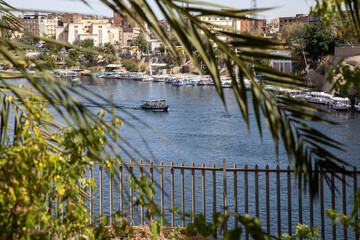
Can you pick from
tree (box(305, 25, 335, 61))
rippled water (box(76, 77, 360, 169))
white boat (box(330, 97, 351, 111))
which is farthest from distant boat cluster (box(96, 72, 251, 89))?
white boat (box(330, 97, 351, 111))

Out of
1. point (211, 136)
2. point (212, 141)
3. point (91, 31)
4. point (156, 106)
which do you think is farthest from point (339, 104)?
point (91, 31)

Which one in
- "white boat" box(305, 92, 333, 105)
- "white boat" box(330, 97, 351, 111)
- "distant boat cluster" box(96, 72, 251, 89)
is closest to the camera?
"white boat" box(330, 97, 351, 111)

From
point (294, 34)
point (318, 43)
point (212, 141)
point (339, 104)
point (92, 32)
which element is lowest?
point (212, 141)

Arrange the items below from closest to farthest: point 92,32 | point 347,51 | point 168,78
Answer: point 347,51 → point 168,78 → point 92,32

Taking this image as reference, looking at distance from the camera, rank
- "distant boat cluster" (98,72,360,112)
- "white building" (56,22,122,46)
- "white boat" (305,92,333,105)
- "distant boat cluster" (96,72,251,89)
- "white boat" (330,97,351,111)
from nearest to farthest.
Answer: "white boat" (330,97,351,111), "distant boat cluster" (98,72,360,112), "white boat" (305,92,333,105), "distant boat cluster" (96,72,251,89), "white building" (56,22,122,46)

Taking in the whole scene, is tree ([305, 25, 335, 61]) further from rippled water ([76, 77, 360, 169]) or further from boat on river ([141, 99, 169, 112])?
boat on river ([141, 99, 169, 112])

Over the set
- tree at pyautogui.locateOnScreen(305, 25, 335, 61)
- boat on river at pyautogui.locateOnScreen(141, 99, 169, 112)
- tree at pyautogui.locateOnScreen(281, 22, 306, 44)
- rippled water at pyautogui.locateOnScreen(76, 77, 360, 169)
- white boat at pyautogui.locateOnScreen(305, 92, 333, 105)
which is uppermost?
tree at pyautogui.locateOnScreen(281, 22, 306, 44)

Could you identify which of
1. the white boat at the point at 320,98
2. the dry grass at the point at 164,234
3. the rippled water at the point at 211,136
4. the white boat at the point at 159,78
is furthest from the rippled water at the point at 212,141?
the white boat at the point at 159,78

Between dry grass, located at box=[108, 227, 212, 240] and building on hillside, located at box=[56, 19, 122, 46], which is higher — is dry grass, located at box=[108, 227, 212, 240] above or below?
below

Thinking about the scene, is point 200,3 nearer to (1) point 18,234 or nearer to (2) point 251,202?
(1) point 18,234

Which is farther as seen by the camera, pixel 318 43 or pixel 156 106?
pixel 318 43

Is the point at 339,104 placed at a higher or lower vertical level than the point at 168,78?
lower

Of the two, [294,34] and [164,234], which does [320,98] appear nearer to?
[294,34]

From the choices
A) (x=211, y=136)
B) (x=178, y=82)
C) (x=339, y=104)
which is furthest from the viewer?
(x=178, y=82)
